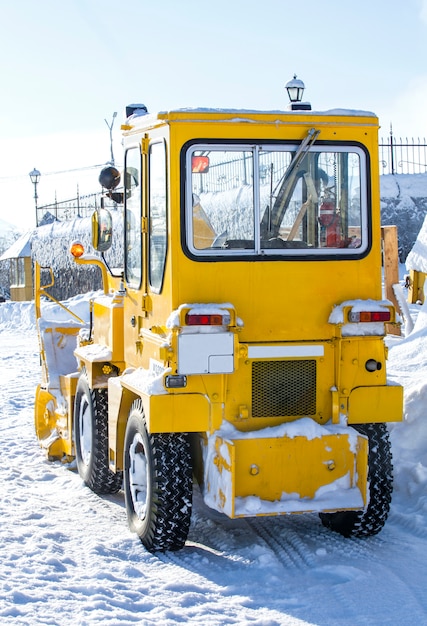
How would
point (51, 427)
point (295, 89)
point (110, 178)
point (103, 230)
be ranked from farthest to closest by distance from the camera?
1. point (51, 427)
2. point (295, 89)
3. point (110, 178)
4. point (103, 230)

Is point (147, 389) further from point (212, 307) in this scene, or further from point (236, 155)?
point (236, 155)

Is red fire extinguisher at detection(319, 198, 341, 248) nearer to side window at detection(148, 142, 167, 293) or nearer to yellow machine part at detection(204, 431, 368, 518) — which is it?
side window at detection(148, 142, 167, 293)

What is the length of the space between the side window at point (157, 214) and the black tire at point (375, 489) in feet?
5.32

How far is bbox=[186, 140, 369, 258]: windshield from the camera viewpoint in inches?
232

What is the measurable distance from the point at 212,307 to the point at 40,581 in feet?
5.98

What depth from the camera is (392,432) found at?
7.84 meters

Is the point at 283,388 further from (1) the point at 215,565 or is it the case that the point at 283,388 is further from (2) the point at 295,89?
(2) the point at 295,89

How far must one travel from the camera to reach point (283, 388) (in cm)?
603

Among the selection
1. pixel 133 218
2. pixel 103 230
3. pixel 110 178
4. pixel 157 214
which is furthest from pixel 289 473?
pixel 110 178

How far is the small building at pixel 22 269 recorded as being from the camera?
33.5 meters

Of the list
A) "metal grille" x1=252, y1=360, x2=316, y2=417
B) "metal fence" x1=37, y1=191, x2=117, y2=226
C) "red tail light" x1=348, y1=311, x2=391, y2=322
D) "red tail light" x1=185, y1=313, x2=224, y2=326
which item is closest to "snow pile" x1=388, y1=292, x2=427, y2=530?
"metal grille" x1=252, y1=360, x2=316, y2=417

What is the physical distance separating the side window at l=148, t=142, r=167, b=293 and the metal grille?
2.80ft

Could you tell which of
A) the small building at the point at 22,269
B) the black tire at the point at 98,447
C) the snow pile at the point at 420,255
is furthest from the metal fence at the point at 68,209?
the black tire at the point at 98,447

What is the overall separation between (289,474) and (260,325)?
0.92m
